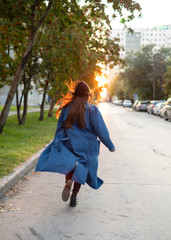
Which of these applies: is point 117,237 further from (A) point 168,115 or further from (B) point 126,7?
(A) point 168,115

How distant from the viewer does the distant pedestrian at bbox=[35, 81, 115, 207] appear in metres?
4.29

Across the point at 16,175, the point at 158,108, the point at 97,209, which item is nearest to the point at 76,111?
the point at 97,209

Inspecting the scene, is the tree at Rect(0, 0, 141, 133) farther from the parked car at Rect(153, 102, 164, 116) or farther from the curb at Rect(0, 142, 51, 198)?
the parked car at Rect(153, 102, 164, 116)

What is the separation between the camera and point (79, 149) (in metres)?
4.39

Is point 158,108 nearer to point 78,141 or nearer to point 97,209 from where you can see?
point 97,209

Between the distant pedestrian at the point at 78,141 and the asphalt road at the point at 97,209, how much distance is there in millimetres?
400

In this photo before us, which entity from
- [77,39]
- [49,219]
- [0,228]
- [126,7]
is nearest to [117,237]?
[49,219]

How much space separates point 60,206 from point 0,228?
105 cm

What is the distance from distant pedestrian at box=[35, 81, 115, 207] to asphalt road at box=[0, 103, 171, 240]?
0.40 meters

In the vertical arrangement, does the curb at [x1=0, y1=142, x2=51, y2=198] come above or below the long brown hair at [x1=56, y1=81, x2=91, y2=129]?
below

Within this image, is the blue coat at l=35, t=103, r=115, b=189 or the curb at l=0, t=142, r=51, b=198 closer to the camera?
the blue coat at l=35, t=103, r=115, b=189

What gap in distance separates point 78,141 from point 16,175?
1.95 m

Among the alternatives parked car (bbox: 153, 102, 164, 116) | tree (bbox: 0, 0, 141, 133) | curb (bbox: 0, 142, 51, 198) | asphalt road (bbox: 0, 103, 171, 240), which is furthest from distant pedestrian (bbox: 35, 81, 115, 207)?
parked car (bbox: 153, 102, 164, 116)

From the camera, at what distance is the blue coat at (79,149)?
4.26 metres
